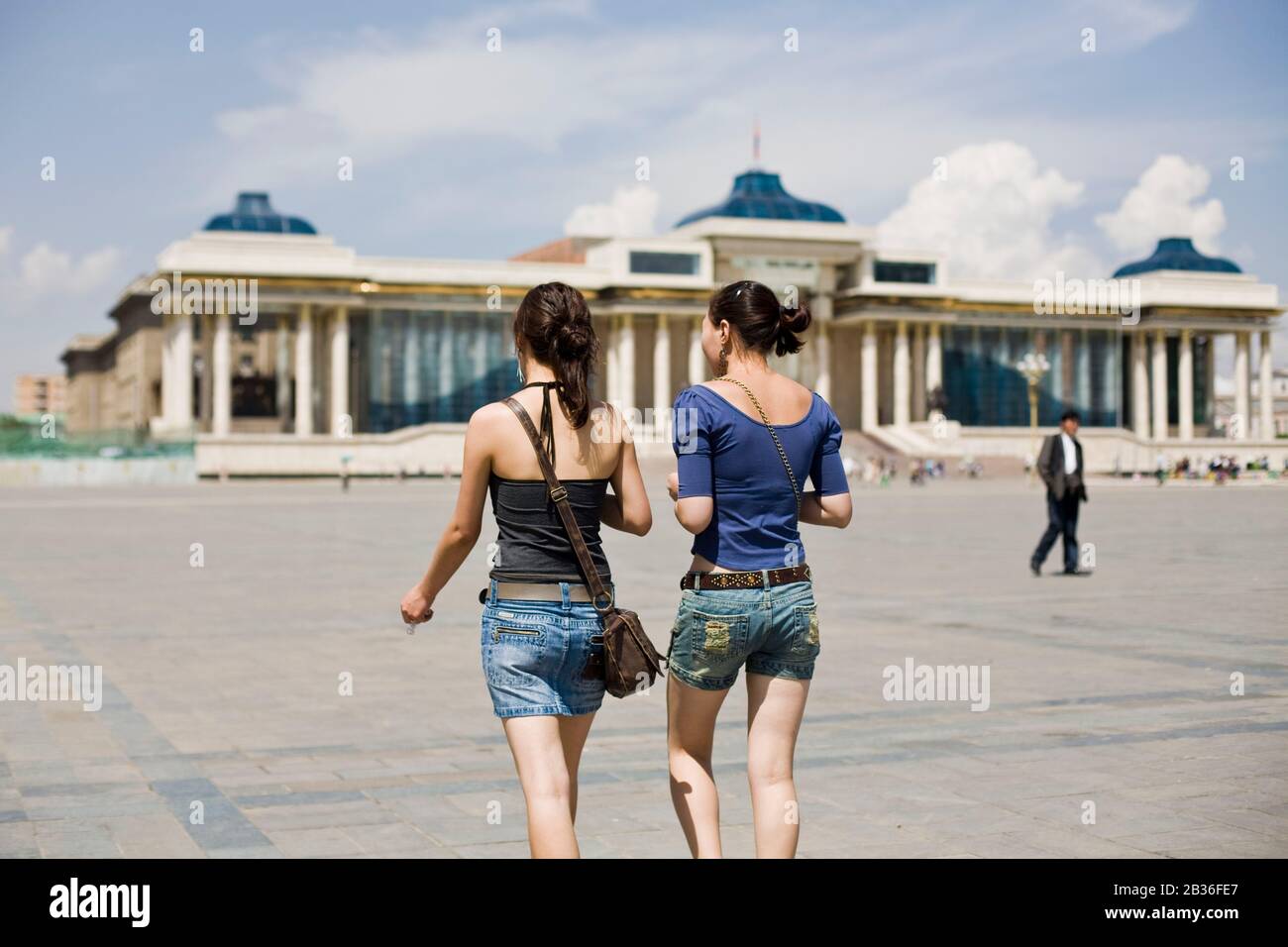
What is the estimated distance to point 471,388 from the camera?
286 feet

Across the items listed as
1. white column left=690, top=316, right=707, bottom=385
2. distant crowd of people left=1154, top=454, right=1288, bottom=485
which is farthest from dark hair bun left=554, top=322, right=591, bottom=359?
white column left=690, top=316, right=707, bottom=385

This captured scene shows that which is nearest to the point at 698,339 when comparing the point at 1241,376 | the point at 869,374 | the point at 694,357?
the point at 694,357

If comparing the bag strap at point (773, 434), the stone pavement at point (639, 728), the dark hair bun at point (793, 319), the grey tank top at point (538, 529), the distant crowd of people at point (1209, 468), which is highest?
the dark hair bun at point (793, 319)

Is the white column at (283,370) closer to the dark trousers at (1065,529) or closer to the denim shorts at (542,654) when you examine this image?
the dark trousers at (1065,529)

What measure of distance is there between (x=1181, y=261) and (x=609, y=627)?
100662mm

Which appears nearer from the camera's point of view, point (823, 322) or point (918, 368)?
point (823, 322)

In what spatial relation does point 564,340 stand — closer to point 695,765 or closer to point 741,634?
point 741,634

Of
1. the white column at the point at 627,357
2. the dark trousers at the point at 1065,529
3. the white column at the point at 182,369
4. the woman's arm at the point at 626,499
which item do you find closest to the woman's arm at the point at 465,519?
the woman's arm at the point at 626,499

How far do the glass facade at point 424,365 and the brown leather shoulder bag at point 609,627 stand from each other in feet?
268

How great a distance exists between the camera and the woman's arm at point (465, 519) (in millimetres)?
4320

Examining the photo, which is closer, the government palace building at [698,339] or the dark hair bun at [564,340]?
the dark hair bun at [564,340]

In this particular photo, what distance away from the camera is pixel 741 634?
14.9ft
